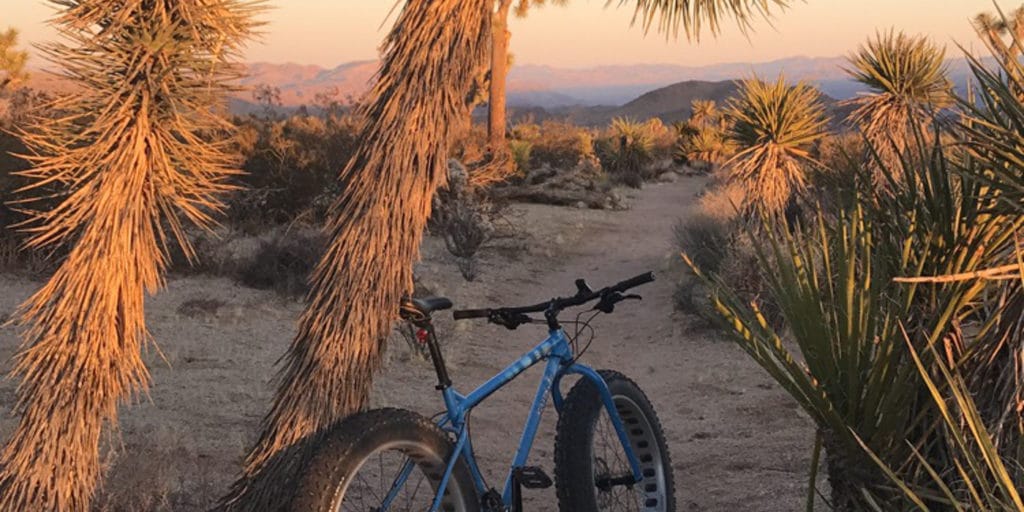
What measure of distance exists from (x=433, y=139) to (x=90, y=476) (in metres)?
2.06

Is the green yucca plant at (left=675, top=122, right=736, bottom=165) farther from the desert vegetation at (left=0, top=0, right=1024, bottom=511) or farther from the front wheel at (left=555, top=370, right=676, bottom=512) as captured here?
the front wheel at (left=555, top=370, right=676, bottom=512)

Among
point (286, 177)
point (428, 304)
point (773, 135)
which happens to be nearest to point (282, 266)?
point (286, 177)

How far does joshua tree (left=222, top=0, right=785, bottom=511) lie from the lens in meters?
3.94

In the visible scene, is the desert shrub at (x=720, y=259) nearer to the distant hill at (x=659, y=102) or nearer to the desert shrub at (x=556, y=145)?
the desert shrub at (x=556, y=145)

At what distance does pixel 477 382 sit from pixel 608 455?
12.3ft

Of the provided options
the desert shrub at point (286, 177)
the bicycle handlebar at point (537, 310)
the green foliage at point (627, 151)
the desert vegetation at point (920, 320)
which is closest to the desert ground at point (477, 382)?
the bicycle handlebar at point (537, 310)

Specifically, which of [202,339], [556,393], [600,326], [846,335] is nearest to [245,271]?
[202,339]

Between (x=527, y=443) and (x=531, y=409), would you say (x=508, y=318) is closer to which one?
(x=531, y=409)

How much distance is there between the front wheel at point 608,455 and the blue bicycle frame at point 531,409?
6 centimetres

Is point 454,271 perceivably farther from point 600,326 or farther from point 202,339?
point 202,339

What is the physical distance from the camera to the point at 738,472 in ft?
18.9

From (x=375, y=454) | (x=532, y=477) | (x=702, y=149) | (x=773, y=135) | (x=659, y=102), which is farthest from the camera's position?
(x=659, y=102)

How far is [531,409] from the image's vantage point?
373 cm

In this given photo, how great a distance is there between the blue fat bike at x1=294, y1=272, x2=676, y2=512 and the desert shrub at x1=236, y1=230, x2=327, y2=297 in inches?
254
